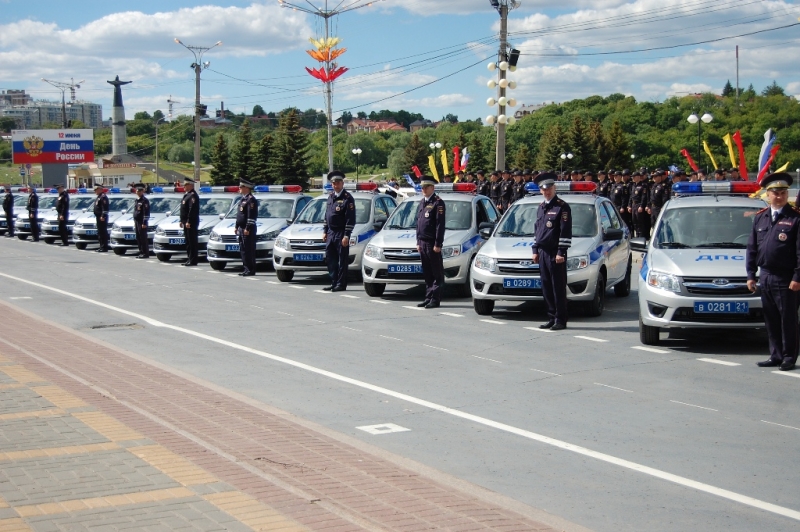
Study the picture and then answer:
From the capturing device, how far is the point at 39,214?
38625mm

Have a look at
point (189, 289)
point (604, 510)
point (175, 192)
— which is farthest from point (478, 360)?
point (175, 192)

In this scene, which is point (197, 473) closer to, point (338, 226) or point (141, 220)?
point (338, 226)

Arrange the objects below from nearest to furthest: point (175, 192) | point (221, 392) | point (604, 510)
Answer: point (604, 510) → point (221, 392) → point (175, 192)

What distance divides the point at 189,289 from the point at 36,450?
1238 centimetres

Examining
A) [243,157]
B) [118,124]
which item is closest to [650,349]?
[243,157]

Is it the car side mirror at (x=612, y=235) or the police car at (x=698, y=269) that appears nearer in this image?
the police car at (x=698, y=269)

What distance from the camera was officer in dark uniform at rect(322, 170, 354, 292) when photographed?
1828 cm

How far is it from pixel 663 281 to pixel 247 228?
37.9 feet

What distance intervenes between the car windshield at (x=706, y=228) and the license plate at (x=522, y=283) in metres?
2.01

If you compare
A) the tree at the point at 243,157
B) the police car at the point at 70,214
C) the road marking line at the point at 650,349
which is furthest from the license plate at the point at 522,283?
the tree at the point at 243,157

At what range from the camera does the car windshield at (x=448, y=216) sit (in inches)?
699

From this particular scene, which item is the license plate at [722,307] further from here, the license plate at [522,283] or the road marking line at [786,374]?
the license plate at [522,283]

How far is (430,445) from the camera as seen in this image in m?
7.64

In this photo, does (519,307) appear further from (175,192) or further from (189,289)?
(175,192)
